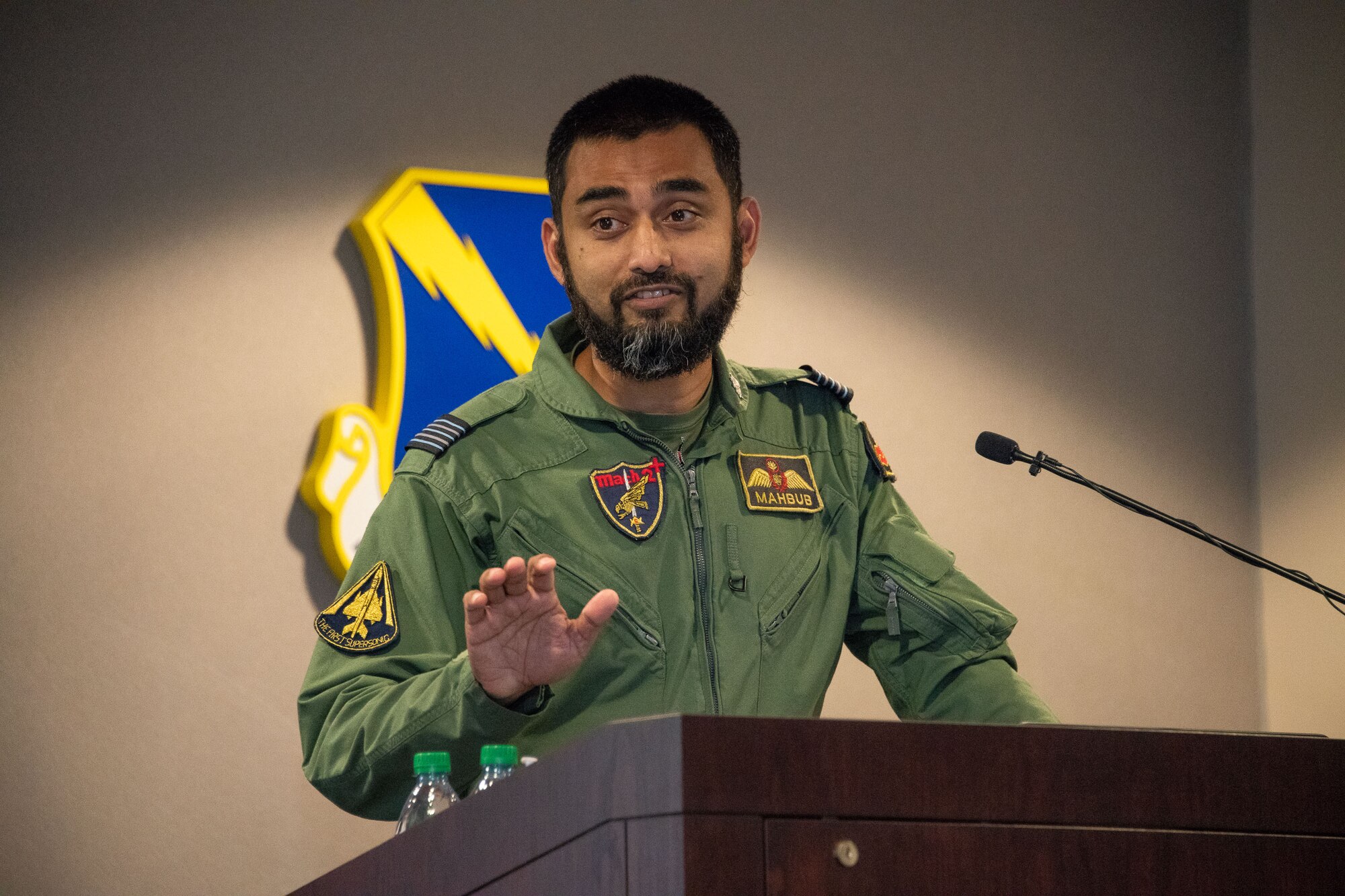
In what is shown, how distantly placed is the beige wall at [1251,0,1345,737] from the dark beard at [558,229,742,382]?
1.92 meters

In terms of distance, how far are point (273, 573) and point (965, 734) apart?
1.91 m

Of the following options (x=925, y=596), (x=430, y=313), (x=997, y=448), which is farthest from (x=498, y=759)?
(x=430, y=313)

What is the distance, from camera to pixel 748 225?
2.05 m

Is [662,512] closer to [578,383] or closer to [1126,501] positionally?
[578,383]

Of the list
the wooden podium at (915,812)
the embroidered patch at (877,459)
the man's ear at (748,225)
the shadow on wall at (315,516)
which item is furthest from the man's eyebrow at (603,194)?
the wooden podium at (915,812)

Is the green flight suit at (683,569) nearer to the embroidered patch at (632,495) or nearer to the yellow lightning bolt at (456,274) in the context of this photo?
the embroidered patch at (632,495)

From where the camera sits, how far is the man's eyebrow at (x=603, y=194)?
73.2 inches

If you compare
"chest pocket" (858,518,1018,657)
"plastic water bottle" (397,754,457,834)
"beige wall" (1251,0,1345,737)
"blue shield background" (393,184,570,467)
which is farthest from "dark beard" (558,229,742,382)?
"beige wall" (1251,0,1345,737)

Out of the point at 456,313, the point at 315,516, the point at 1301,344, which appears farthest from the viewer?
the point at 1301,344

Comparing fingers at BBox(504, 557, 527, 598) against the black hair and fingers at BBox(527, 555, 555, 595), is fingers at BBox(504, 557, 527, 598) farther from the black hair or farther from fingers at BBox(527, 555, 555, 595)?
the black hair

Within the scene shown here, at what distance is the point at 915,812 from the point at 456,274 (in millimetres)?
2016

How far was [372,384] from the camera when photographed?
2.67 meters

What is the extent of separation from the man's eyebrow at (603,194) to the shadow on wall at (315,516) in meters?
0.92

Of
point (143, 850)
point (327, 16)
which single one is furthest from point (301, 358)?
point (143, 850)
